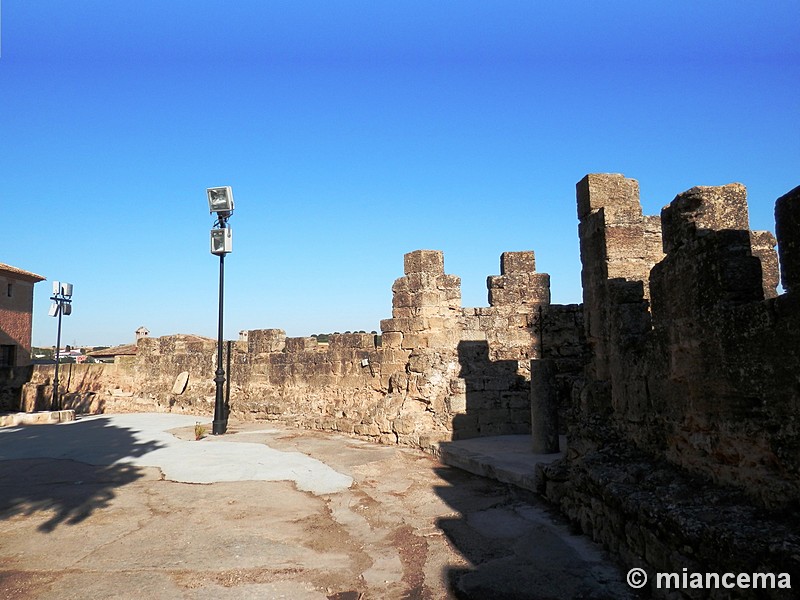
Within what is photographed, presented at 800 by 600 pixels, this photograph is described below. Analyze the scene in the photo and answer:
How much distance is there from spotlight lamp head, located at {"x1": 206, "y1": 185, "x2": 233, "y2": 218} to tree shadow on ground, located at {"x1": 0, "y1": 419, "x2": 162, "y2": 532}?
501 centimetres

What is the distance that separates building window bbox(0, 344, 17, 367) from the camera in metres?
25.6

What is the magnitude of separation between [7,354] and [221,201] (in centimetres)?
2054

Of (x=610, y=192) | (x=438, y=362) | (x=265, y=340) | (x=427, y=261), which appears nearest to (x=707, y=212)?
(x=610, y=192)

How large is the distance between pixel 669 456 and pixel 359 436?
22.9ft

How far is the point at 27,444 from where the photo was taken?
32.0 ft

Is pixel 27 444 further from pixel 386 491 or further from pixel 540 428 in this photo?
pixel 540 428

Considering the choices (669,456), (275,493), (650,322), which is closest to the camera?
(669,456)

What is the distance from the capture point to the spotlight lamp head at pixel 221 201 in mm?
12227

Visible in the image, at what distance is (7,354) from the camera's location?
26.0 m

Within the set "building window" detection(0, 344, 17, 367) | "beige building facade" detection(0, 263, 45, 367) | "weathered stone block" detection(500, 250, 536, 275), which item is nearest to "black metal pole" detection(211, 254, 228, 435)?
"weathered stone block" detection(500, 250, 536, 275)

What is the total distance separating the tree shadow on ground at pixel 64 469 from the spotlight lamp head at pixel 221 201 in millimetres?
5013

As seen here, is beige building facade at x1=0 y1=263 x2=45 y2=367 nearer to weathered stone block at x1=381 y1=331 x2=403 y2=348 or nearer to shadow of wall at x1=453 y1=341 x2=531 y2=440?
weathered stone block at x1=381 y1=331 x2=403 y2=348

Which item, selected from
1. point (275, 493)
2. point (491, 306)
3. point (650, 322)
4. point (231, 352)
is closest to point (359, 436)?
point (491, 306)

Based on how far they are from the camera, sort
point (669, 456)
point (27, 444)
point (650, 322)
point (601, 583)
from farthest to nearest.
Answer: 1. point (27, 444)
2. point (650, 322)
3. point (669, 456)
4. point (601, 583)
